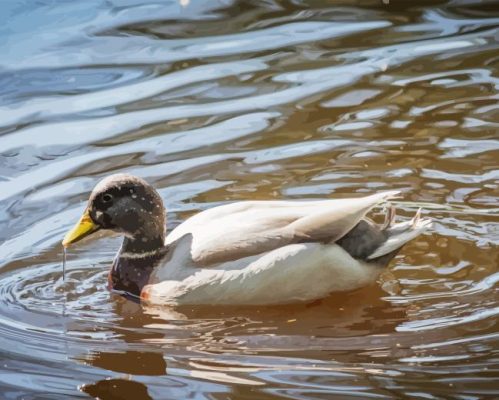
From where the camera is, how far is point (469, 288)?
5438mm

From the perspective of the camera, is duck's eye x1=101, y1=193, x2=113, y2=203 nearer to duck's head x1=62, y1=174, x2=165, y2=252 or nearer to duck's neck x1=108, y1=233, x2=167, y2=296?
duck's head x1=62, y1=174, x2=165, y2=252

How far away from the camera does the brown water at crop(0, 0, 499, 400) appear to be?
Answer: 482 cm

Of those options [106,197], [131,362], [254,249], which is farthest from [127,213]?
[131,362]

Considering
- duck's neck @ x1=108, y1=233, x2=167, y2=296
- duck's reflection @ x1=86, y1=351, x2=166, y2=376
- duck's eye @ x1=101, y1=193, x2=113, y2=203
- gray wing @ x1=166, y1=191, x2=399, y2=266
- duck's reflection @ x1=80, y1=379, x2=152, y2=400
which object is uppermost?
duck's eye @ x1=101, y1=193, x2=113, y2=203

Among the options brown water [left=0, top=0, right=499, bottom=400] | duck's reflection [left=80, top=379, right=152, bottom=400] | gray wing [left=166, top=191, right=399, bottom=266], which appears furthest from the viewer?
gray wing [left=166, top=191, right=399, bottom=266]

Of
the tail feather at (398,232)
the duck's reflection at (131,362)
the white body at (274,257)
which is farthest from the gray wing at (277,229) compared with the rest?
the duck's reflection at (131,362)

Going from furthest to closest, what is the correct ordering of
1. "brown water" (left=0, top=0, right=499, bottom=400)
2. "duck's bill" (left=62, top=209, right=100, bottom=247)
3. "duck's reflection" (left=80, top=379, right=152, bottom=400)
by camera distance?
"duck's bill" (left=62, top=209, right=100, bottom=247), "brown water" (left=0, top=0, right=499, bottom=400), "duck's reflection" (left=80, top=379, right=152, bottom=400)

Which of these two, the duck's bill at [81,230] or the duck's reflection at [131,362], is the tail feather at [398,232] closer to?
the duck's reflection at [131,362]

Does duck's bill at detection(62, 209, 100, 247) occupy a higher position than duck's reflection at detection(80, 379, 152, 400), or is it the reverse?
duck's bill at detection(62, 209, 100, 247)

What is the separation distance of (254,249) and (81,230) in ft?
2.64

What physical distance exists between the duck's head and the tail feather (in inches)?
37.4

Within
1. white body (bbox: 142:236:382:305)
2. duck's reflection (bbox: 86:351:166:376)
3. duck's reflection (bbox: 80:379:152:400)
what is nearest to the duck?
white body (bbox: 142:236:382:305)

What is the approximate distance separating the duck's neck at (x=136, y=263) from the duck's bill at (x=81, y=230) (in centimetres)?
17

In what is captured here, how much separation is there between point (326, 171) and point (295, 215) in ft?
4.11
